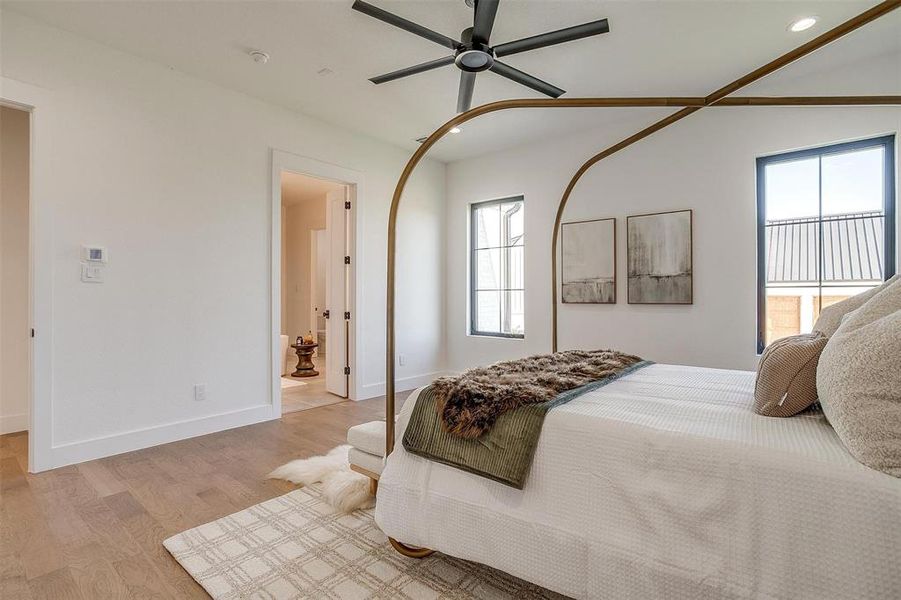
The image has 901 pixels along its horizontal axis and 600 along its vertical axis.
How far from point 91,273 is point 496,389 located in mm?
2906

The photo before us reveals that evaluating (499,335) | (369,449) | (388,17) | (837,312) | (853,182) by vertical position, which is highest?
(388,17)

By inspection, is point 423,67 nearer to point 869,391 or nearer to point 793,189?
point 869,391

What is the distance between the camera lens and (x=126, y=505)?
Result: 2.26 metres

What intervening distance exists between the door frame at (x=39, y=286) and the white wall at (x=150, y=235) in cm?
2

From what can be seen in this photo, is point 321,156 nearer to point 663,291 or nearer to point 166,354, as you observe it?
point 166,354

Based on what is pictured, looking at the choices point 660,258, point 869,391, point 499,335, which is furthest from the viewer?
point 499,335

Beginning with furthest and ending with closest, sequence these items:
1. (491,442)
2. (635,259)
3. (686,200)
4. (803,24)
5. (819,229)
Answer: (635,259) < (686,200) < (819,229) < (803,24) < (491,442)

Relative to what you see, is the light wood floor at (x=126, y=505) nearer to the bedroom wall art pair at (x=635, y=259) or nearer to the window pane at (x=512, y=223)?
the bedroom wall art pair at (x=635, y=259)

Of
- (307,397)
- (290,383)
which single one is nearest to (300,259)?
(290,383)

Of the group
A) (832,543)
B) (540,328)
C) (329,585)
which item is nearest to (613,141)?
(540,328)

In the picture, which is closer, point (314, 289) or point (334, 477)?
point (334, 477)

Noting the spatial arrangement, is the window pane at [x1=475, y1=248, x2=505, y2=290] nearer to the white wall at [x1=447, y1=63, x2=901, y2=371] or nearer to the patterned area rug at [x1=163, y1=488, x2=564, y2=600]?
the white wall at [x1=447, y1=63, x2=901, y2=371]

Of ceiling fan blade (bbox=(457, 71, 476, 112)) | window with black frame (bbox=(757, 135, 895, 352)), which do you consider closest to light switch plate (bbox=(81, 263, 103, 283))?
ceiling fan blade (bbox=(457, 71, 476, 112))

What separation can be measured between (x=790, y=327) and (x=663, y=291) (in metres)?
0.96
